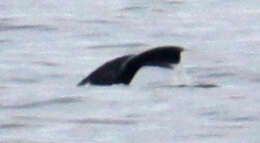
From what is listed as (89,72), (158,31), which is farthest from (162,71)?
(158,31)

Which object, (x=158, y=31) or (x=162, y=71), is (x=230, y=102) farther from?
(x=158, y=31)

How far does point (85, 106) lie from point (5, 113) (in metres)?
0.64

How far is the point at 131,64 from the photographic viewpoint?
15.0 metres

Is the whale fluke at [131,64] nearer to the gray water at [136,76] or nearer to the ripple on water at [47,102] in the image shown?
the gray water at [136,76]

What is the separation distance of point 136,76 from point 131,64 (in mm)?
649

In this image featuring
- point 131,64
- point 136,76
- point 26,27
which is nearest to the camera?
point 131,64

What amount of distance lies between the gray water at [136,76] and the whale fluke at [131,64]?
4.3 inches

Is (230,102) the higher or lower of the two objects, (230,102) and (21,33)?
the higher

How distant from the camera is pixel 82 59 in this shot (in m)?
17.2

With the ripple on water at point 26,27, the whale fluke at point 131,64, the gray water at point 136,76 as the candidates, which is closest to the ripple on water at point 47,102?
the gray water at point 136,76

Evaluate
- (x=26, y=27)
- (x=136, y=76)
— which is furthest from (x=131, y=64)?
(x=26, y=27)

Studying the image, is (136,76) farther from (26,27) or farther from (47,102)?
(26,27)

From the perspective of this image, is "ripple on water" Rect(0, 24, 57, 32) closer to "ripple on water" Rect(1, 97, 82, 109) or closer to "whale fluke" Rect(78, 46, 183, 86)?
"whale fluke" Rect(78, 46, 183, 86)

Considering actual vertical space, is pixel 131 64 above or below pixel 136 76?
above
